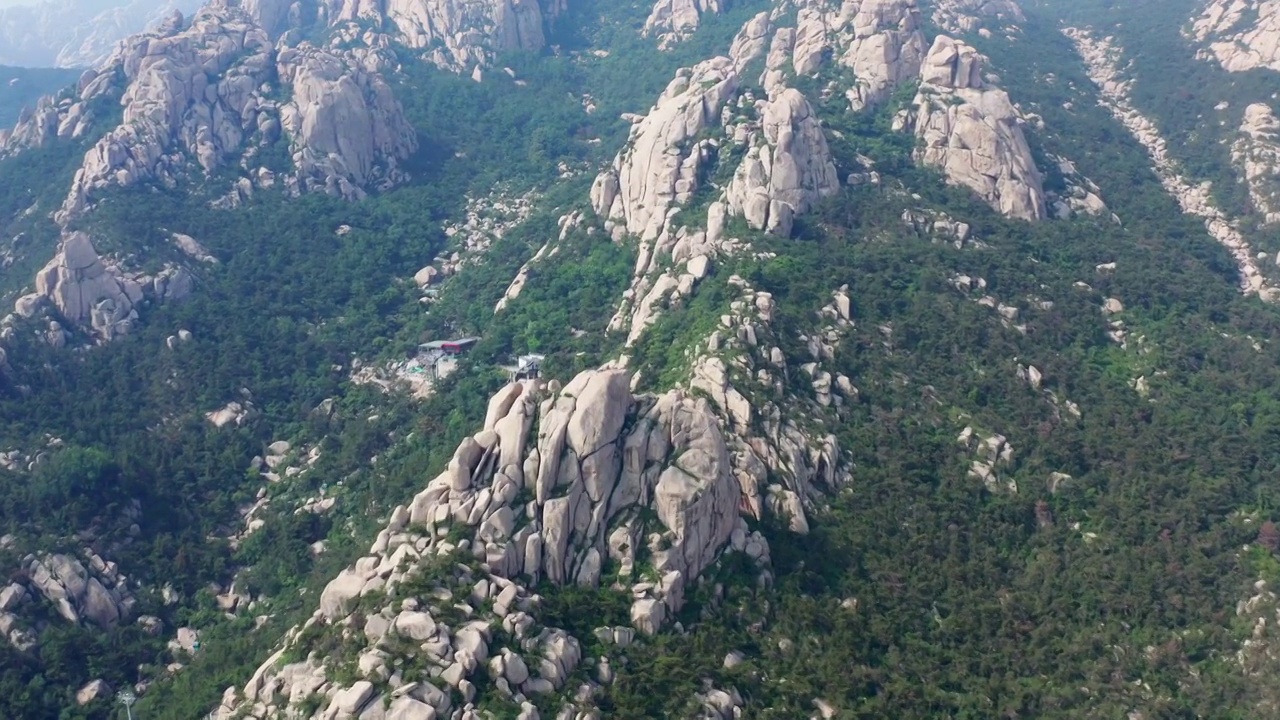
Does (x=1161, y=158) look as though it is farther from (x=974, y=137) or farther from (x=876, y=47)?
(x=876, y=47)

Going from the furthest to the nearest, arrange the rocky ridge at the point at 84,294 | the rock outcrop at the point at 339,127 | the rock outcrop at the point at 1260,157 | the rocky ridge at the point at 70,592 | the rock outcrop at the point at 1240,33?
the rock outcrop at the point at 1240,33, the rock outcrop at the point at 339,127, the rock outcrop at the point at 1260,157, the rocky ridge at the point at 84,294, the rocky ridge at the point at 70,592

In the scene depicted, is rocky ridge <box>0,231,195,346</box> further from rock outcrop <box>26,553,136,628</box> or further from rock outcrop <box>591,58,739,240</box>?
rock outcrop <box>591,58,739,240</box>

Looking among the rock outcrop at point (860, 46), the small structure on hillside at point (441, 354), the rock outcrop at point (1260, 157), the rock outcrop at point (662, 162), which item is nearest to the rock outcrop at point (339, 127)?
the rock outcrop at point (662, 162)

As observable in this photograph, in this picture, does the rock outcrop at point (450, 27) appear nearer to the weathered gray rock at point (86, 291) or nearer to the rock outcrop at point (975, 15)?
the rock outcrop at point (975, 15)

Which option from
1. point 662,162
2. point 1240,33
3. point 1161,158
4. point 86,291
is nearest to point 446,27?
point 662,162

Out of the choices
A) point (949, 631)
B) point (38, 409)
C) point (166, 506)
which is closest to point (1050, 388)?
point (949, 631)

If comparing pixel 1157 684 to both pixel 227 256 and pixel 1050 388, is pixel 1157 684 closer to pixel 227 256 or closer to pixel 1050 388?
pixel 1050 388

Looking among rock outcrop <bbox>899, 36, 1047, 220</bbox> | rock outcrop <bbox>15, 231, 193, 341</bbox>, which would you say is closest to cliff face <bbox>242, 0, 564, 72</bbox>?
rock outcrop <bbox>15, 231, 193, 341</bbox>
